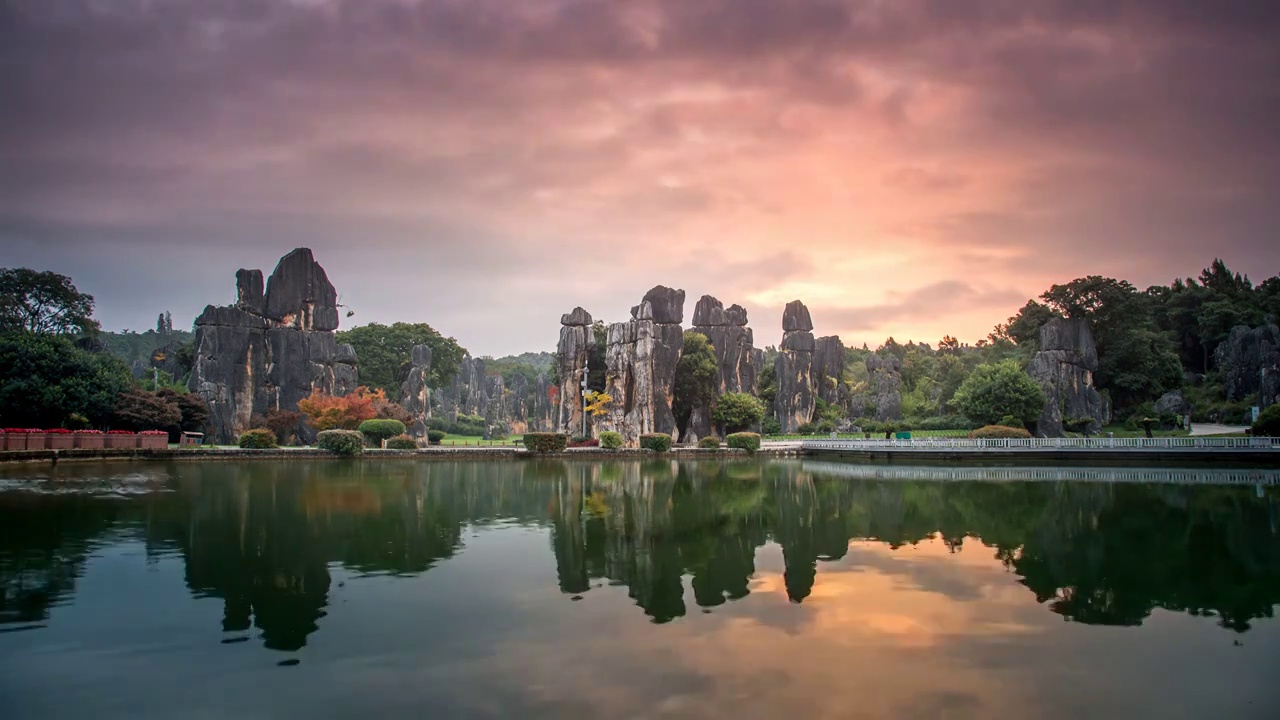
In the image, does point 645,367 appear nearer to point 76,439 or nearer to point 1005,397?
point 1005,397

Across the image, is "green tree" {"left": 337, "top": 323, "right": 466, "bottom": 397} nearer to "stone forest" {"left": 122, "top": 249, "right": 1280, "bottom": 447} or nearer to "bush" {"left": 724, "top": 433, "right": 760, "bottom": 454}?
A: "stone forest" {"left": 122, "top": 249, "right": 1280, "bottom": 447}

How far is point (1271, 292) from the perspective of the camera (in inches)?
2323

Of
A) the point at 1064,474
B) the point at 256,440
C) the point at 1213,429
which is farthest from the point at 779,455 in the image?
the point at 256,440

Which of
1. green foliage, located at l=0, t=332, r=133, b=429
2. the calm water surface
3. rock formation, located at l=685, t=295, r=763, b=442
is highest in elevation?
rock formation, located at l=685, t=295, r=763, b=442

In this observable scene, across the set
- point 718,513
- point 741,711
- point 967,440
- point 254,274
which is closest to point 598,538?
point 718,513

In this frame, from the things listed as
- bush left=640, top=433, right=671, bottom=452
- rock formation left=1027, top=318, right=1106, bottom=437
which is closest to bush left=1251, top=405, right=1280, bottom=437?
rock formation left=1027, top=318, right=1106, bottom=437

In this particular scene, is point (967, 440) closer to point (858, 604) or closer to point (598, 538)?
point (598, 538)

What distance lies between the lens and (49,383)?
37000 millimetres

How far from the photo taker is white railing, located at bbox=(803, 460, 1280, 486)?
25547 mm

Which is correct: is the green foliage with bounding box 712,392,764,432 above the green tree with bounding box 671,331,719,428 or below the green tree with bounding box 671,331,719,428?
below

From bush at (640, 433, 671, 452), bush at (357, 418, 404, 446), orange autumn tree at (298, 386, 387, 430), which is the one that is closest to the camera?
bush at (357, 418, 404, 446)

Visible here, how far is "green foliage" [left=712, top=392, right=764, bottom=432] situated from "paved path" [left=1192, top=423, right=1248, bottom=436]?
25.0m

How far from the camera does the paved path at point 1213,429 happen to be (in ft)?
130

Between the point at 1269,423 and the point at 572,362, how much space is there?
Result: 40.0 m
